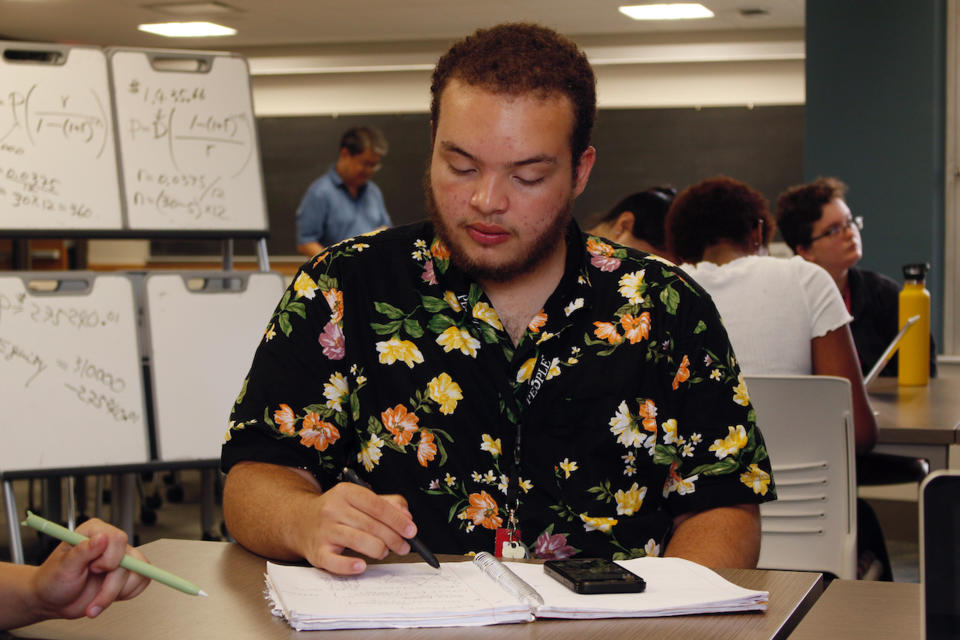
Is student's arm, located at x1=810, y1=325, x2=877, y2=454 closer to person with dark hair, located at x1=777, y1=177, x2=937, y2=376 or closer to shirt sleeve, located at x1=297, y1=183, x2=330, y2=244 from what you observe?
person with dark hair, located at x1=777, y1=177, x2=937, y2=376

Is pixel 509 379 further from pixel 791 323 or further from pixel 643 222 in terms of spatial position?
pixel 643 222

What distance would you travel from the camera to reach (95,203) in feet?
9.46

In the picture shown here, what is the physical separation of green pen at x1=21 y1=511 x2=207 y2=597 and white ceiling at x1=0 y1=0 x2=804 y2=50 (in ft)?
20.1

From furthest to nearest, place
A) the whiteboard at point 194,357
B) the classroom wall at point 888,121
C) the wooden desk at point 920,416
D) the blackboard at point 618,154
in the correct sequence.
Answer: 1. the blackboard at point 618,154
2. the classroom wall at point 888,121
3. the whiteboard at point 194,357
4. the wooden desk at point 920,416

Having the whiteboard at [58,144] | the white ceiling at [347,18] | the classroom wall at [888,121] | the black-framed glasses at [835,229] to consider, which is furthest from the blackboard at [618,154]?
the whiteboard at [58,144]

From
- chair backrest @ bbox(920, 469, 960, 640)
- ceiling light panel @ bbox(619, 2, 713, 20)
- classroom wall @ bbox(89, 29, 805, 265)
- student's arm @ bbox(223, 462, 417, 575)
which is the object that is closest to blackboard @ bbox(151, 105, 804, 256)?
classroom wall @ bbox(89, 29, 805, 265)

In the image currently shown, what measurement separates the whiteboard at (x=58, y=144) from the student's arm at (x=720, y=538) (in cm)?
206

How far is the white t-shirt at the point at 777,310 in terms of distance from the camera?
2428mm

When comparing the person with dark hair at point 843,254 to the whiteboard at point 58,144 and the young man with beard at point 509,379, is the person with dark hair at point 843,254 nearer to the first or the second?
the whiteboard at point 58,144

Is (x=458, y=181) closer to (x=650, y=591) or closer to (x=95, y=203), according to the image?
(x=650, y=591)

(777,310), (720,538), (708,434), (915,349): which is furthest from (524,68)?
(915,349)

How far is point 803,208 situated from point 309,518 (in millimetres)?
2737

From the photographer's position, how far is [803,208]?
11.4 feet

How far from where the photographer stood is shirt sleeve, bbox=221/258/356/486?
1.30 metres
